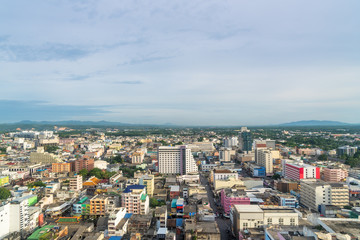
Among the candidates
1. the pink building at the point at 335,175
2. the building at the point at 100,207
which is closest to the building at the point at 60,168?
the building at the point at 100,207

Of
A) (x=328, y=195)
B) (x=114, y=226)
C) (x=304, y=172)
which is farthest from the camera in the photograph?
(x=304, y=172)

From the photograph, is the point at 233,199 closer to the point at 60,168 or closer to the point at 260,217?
the point at 260,217

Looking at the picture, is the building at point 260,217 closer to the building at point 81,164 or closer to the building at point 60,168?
the building at point 60,168

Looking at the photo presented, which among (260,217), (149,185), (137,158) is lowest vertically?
(137,158)

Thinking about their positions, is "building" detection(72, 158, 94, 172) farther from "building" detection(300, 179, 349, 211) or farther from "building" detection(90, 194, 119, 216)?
"building" detection(300, 179, 349, 211)

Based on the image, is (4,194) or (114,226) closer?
(114,226)

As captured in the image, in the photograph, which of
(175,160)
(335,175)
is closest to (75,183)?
(175,160)
